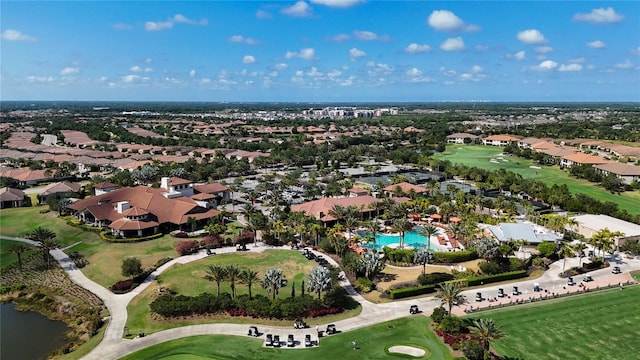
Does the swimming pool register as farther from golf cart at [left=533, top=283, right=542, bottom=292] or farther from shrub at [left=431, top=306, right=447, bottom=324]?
shrub at [left=431, top=306, right=447, bottom=324]

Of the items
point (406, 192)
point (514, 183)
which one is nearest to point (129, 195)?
point (406, 192)

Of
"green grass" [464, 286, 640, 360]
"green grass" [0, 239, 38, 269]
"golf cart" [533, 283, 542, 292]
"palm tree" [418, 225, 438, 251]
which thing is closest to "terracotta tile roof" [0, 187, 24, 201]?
"green grass" [0, 239, 38, 269]

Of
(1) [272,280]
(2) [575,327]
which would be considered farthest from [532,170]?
(1) [272,280]

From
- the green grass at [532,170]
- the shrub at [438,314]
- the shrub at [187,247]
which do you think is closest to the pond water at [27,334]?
the shrub at [187,247]

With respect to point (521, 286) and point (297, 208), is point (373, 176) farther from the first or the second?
point (521, 286)

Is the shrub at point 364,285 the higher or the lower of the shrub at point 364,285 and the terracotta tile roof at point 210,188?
the lower

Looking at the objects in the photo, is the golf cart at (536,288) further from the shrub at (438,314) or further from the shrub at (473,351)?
the shrub at (473,351)

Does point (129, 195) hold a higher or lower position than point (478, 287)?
higher
